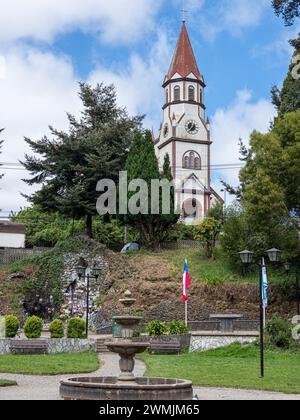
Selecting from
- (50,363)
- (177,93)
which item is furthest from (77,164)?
(177,93)

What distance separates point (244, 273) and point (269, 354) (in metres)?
12.4

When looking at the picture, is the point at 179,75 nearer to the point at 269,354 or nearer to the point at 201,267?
the point at 201,267

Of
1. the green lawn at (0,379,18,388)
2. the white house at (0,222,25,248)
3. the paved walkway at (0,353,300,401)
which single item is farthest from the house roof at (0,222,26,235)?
the green lawn at (0,379,18,388)

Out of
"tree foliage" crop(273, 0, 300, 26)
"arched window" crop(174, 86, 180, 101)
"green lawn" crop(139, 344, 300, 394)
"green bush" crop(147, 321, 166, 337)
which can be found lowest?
"green lawn" crop(139, 344, 300, 394)

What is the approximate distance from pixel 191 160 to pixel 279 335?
45545mm

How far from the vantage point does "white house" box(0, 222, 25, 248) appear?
192 feet

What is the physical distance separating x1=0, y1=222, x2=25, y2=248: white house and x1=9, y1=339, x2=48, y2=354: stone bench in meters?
35.2

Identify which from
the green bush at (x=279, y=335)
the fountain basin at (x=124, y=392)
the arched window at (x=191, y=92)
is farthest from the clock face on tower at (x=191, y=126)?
the fountain basin at (x=124, y=392)

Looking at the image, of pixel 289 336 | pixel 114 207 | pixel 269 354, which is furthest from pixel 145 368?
pixel 114 207

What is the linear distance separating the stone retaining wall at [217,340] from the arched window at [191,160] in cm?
4370

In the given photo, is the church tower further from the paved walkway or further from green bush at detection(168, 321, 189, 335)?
the paved walkway

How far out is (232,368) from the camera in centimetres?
1911

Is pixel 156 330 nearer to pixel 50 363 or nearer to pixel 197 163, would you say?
pixel 50 363

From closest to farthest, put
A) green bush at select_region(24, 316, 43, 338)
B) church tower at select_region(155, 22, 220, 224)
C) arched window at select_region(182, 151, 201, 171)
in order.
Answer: green bush at select_region(24, 316, 43, 338), church tower at select_region(155, 22, 220, 224), arched window at select_region(182, 151, 201, 171)
